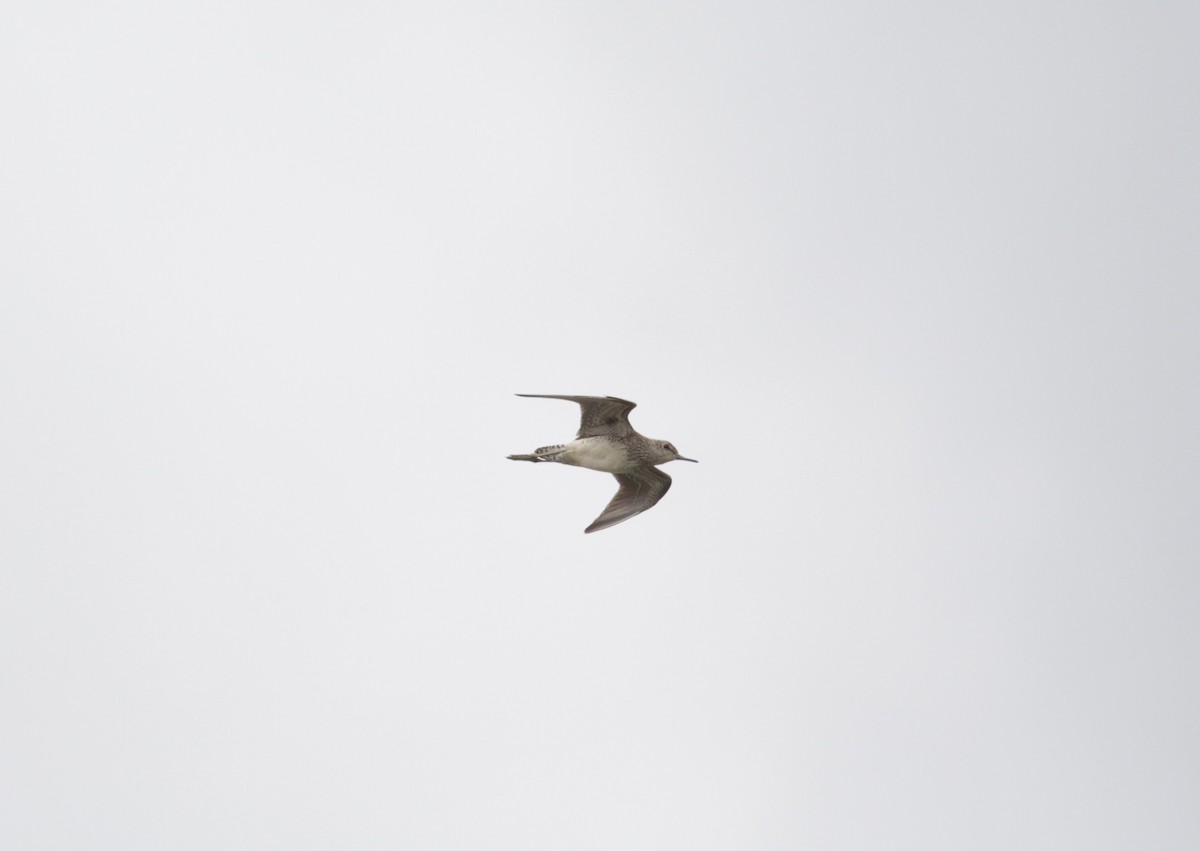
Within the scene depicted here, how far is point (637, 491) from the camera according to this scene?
1209 inches

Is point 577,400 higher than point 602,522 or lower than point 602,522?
higher

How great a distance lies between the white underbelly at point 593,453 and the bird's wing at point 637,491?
3.47 feet

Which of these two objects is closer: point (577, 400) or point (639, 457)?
point (577, 400)

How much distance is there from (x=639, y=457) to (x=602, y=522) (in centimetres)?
172

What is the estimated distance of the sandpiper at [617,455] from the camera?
94.4ft

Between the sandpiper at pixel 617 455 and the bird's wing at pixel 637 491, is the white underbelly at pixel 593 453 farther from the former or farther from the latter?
the bird's wing at pixel 637 491

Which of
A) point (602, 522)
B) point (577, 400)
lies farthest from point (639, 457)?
point (577, 400)

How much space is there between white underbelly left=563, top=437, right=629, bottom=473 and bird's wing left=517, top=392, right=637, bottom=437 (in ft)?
0.61

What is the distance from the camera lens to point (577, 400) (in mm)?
26641

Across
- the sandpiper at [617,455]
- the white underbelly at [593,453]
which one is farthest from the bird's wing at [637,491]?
the white underbelly at [593,453]

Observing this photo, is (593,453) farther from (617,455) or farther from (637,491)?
(637,491)

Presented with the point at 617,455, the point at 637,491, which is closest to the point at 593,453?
the point at 617,455

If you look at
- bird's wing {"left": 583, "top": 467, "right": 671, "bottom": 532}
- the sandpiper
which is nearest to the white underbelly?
the sandpiper

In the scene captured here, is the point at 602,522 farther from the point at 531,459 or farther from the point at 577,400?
the point at 577,400
